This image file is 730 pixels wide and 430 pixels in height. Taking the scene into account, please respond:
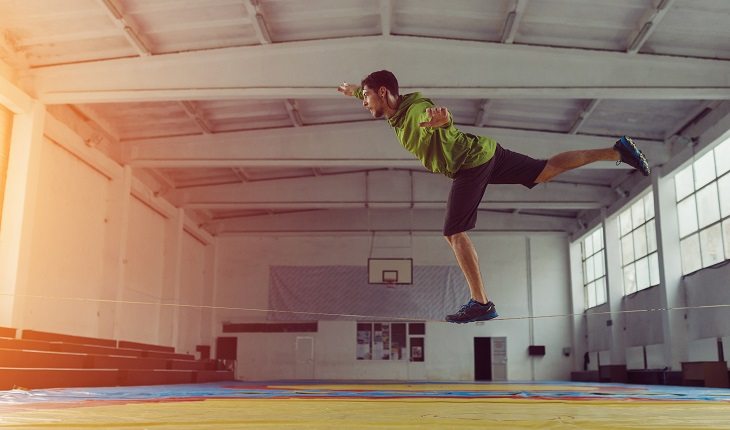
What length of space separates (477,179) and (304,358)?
16335 mm

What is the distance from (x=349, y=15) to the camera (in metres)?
9.77

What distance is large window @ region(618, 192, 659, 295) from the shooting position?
14.8m

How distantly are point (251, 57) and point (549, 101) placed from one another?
5.60 m

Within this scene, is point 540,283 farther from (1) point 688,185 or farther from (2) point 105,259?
(2) point 105,259

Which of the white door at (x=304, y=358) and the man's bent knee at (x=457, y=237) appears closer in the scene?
the man's bent knee at (x=457, y=237)

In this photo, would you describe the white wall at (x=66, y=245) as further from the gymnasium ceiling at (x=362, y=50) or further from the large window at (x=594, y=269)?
the large window at (x=594, y=269)

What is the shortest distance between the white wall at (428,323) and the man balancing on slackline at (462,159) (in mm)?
15463

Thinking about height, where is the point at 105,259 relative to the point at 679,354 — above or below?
above

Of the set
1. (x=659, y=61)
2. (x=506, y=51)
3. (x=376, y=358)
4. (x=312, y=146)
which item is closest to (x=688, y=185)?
(x=659, y=61)

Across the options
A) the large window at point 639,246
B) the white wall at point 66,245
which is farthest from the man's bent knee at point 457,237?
the large window at point 639,246

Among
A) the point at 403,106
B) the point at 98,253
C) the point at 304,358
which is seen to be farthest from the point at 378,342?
the point at 403,106

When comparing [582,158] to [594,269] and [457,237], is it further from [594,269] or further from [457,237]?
[594,269]

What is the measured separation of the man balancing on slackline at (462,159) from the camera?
436 cm

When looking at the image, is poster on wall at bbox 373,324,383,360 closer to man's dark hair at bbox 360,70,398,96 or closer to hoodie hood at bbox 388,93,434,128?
hoodie hood at bbox 388,93,434,128
